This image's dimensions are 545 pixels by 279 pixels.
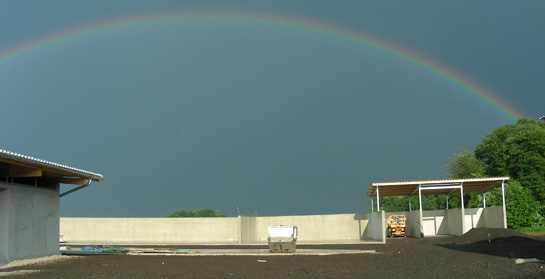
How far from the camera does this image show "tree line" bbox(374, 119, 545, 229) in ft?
145

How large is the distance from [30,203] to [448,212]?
33.0 metres

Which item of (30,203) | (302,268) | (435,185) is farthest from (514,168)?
(30,203)

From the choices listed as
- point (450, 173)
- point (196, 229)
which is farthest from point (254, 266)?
point (450, 173)

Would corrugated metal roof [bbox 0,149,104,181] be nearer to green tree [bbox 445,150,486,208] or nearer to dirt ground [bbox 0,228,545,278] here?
dirt ground [bbox 0,228,545,278]

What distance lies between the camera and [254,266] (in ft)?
59.5

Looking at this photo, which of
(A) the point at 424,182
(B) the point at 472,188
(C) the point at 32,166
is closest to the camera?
(C) the point at 32,166

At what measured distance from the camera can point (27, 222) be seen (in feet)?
63.3

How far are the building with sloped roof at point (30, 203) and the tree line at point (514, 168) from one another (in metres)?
34.6

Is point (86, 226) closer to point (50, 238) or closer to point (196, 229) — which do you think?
point (196, 229)

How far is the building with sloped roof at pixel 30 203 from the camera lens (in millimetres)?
17719

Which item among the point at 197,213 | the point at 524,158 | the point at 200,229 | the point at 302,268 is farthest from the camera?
the point at 197,213

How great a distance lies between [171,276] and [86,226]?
32.9 meters

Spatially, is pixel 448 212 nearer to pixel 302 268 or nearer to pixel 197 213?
pixel 302 268

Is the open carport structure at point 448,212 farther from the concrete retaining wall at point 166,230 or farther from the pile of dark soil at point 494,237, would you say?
the concrete retaining wall at point 166,230
